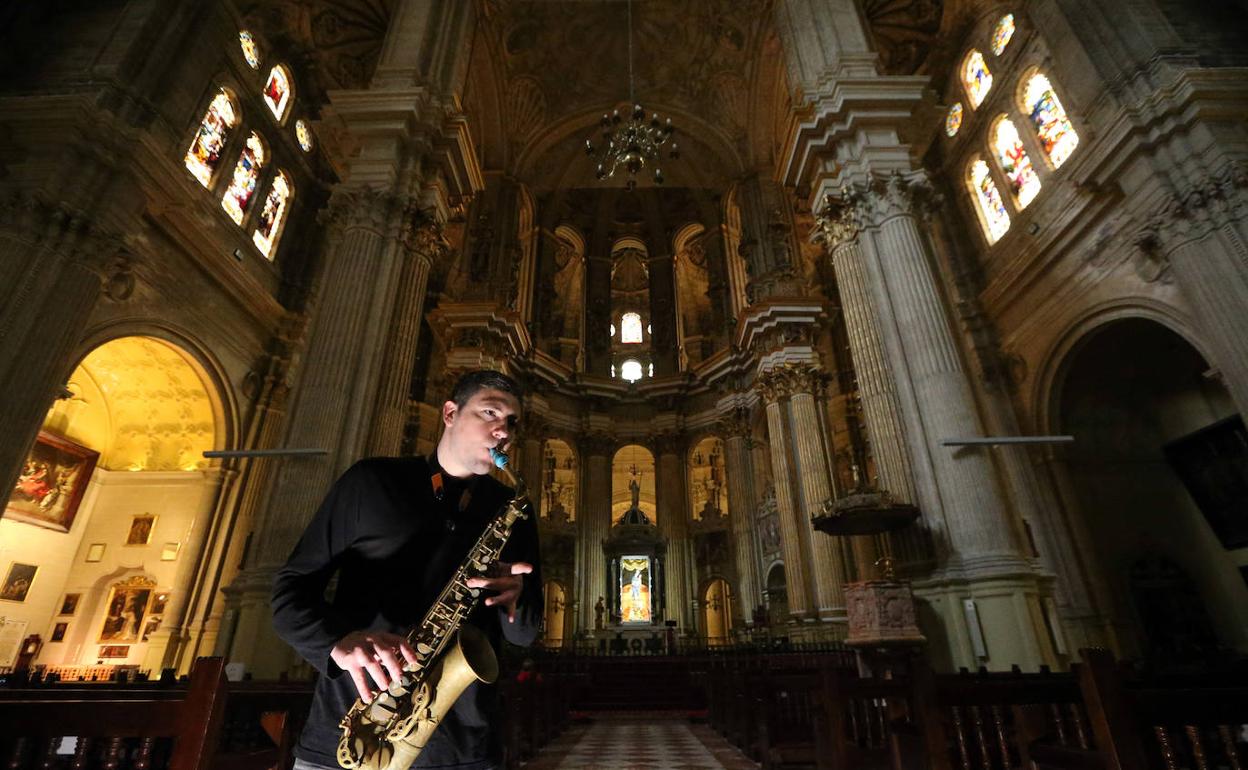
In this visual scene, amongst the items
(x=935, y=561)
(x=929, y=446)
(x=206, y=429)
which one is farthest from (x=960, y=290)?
(x=206, y=429)

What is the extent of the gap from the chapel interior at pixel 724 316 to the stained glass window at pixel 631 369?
3.36 metres

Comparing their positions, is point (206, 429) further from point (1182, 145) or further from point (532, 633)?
point (1182, 145)

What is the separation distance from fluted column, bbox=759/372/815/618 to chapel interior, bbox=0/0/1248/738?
0.36ft

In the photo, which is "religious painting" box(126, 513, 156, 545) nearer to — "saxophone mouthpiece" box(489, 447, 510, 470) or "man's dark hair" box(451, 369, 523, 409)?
"man's dark hair" box(451, 369, 523, 409)

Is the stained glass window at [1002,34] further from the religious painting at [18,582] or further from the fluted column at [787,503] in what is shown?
the religious painting at [18,582]

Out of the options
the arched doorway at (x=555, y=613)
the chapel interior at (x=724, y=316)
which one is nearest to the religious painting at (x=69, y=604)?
the chapel interior at (x=724, y=316)

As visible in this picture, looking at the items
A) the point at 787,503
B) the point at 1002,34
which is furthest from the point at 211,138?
the point at 1002,34

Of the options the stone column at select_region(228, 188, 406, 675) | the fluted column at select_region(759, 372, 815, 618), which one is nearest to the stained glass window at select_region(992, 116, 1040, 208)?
the fluted column at select_region(759, 372, 815, 618)

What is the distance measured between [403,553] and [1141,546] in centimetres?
1697

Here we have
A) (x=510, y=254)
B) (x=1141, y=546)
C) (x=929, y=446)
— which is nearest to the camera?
(x=929, y=446)

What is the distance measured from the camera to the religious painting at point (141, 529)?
13.2m

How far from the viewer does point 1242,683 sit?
3723mm

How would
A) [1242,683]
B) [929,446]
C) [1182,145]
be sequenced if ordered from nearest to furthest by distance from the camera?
[1242,683] < [929,446] < [1182,145]

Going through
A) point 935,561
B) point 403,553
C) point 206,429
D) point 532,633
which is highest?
point 206,429
